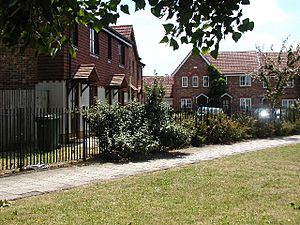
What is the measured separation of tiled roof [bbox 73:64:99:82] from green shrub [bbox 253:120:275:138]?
925 cm

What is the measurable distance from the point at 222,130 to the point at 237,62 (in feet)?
121

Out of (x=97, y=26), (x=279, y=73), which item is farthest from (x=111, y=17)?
(x=279, y=73)

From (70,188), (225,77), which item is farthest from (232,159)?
(225,77)

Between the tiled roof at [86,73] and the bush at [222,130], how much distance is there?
5.69 meters

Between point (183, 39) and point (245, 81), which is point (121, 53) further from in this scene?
point (245, 81)

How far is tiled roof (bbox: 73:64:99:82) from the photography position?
1920 cm

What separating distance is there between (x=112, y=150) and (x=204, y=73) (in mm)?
42787

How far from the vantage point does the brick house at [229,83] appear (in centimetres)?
5388

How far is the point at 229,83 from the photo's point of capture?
178 feet

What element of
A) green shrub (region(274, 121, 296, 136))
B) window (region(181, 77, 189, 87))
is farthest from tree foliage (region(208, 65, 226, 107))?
green shrub (region(274, 121, 296, 136))

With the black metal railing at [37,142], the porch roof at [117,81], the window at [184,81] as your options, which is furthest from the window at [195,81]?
the black metal railing at [37,142]

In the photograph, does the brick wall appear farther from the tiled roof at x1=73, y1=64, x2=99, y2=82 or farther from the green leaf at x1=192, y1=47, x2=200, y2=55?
the green leaf at x1=192, y1=47, x2=200, y2=55

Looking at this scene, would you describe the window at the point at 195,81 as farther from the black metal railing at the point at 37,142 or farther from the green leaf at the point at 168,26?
the green leaf at the point at 168,26

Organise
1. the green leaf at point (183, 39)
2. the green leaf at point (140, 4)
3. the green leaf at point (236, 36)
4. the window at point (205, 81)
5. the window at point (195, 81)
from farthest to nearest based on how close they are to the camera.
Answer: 1. the window at point (195, 81)
2. the window at point (205, 81)
3. the green leaf at point (183, 39)
4. the green leaf at point (236, 36)
5. the green leaf at point (140, 4)
